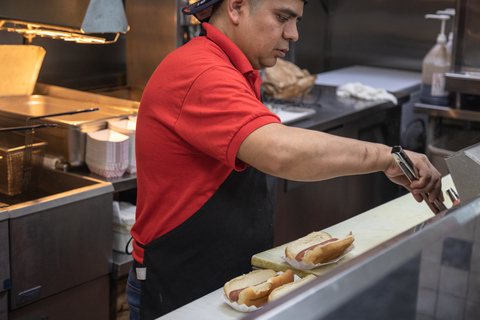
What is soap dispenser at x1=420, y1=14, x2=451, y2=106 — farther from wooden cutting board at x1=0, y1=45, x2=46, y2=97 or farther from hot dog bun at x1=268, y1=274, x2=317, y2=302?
hot dog bun at x1=268, y1=274, x2=317, y2=302

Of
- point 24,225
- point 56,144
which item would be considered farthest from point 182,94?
point 56,144

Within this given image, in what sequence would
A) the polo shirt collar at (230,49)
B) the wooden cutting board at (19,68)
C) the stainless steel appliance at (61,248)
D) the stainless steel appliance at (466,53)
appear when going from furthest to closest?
1. the stainless steel appliance at (466,53)
2. the wooden cutting board at (19,68)
3. the stainless steel appliance at (61,248)
4. the polo shirt collar at (230,49)

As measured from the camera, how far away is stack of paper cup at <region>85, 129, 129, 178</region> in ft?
7.54

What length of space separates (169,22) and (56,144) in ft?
2.46

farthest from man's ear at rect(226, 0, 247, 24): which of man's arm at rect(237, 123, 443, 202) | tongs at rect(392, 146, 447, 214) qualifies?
tongs at rect(392, 146, 447, 214)

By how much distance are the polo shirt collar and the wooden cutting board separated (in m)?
1.46

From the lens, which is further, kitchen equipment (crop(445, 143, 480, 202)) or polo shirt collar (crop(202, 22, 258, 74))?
polo shirt collar (crop(202, 22, 258, 74))

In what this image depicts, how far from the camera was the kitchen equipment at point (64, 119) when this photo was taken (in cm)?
236

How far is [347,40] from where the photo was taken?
457 cm

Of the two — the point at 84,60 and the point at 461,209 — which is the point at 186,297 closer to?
the point at 461,209

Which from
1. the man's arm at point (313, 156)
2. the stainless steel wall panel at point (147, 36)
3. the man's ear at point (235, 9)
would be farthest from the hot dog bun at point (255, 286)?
the stainless steel wall panel at point (147, 36)

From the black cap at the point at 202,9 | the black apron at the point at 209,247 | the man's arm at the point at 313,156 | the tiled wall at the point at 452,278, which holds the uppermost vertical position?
the black cap at the point at 202,9

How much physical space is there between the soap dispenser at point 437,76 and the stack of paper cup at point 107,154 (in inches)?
67.9

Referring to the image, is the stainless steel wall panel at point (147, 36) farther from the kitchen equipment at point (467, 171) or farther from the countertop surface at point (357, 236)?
the kitchen equipment at point (467, 171)
